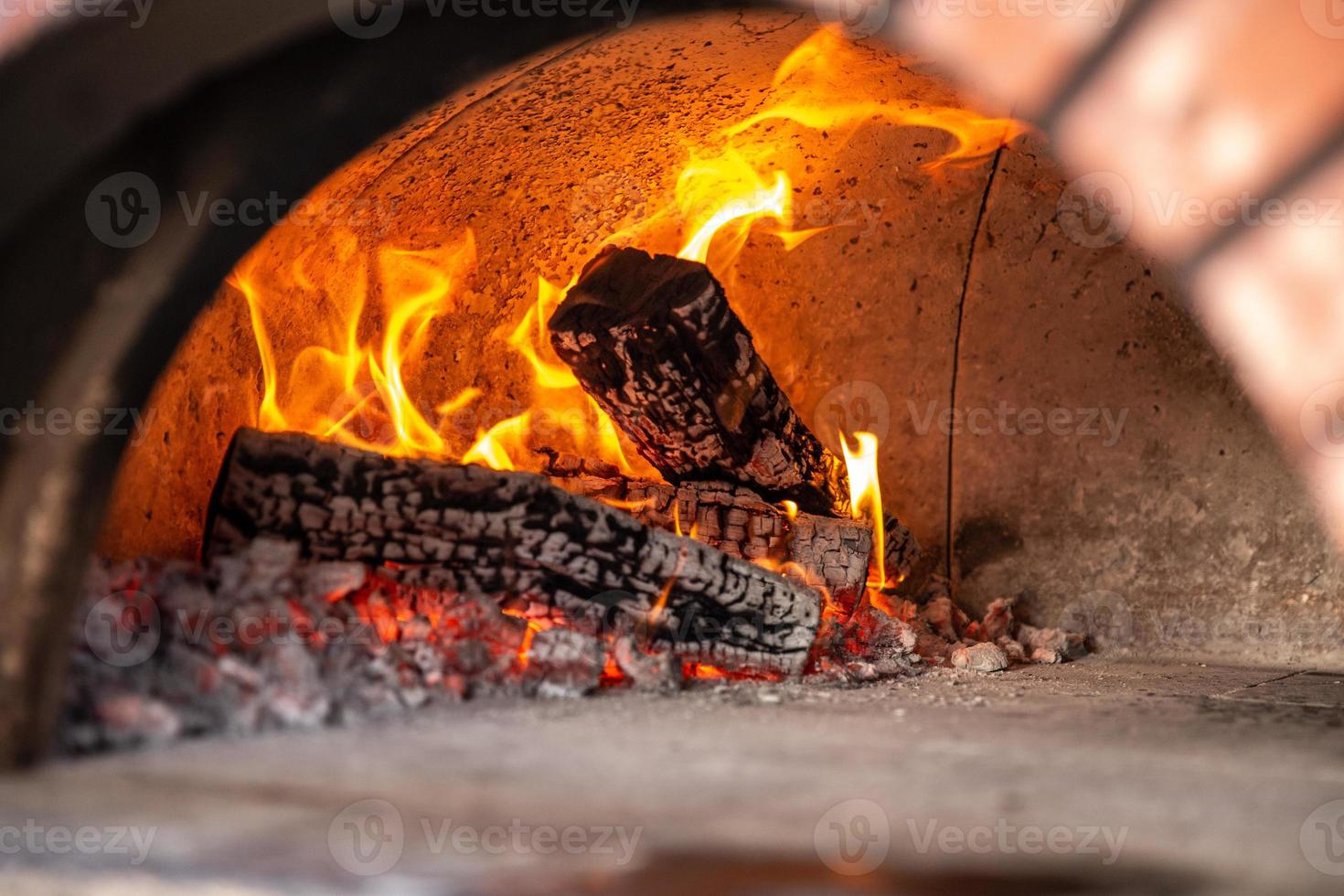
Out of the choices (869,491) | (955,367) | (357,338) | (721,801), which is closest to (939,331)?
(955,367)

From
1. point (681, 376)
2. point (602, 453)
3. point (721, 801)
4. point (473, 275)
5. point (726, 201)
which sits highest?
point (726, 201)

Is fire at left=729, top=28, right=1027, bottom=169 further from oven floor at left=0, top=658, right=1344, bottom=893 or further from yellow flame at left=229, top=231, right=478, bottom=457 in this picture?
oven floor at left=0, top=658, right=1344, bottom=893

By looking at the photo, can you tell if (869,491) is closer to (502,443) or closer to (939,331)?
(939,331)

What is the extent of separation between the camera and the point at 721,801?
141cm

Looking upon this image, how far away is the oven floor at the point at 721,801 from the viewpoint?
46.1 inches

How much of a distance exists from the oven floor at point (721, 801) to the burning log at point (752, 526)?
0.79 m

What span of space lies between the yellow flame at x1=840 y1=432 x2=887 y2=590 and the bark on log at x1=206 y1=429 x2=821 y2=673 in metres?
0.74

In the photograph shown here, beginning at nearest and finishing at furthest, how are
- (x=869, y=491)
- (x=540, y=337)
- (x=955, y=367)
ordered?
(x=540, y=337) → (x=869, y=491) → (x=955, y=367)

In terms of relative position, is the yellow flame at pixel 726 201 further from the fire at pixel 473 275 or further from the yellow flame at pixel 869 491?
the yellow flame at pixel 869 491

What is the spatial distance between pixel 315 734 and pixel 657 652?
79cm

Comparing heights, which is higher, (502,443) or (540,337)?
(540,337)

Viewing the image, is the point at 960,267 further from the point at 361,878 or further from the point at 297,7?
the point at 361,878

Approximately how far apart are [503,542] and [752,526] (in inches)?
32.7

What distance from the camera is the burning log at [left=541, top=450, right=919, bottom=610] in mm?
2848
